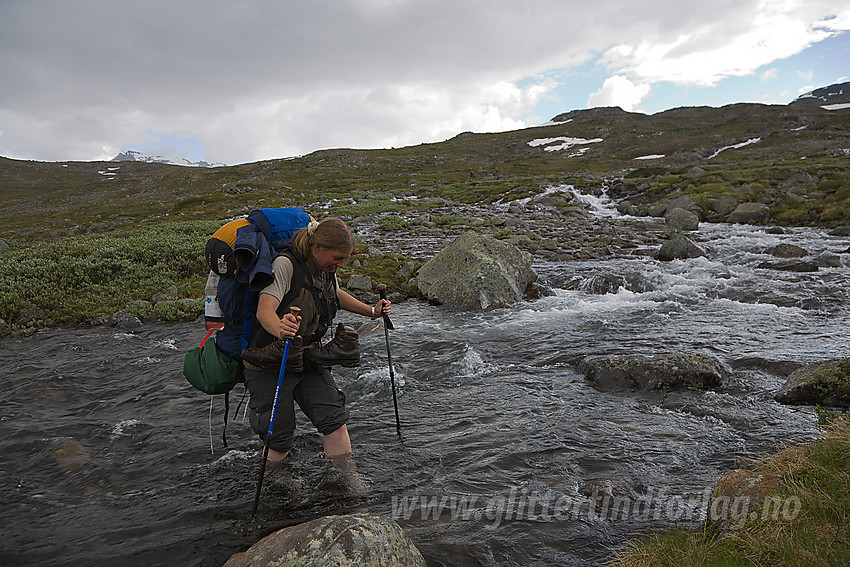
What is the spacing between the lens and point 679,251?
2231cm

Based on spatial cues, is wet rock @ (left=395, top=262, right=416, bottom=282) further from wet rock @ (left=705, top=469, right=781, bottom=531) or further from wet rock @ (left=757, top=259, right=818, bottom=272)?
wet rock @ (left=757, top=259, right=818, bottom=272)

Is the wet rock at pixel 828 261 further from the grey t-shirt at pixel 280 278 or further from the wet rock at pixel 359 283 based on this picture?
the grey t-shirt at pixel 280 278

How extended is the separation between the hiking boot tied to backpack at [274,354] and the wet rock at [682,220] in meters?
33.6

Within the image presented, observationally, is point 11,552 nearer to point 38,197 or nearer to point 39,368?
point 39,368

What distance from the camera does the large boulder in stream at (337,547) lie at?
3.80 m

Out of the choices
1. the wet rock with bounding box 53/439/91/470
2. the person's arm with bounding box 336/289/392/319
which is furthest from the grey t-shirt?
the wet rock with bounding box 53/439/91/470

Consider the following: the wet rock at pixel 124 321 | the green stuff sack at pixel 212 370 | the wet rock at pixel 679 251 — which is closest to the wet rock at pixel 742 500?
the green stuff sack at pixel 212 370

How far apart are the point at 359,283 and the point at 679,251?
51.9 ft

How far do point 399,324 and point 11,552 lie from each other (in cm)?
987

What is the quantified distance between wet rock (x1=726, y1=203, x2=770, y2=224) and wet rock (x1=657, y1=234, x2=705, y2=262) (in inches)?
589

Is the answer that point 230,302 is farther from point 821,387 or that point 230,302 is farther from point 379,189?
point 379,189

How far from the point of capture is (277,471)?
242 inches

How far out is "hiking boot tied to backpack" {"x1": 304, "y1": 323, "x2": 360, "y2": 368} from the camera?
555cm

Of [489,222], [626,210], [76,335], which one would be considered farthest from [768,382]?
[626,210]
